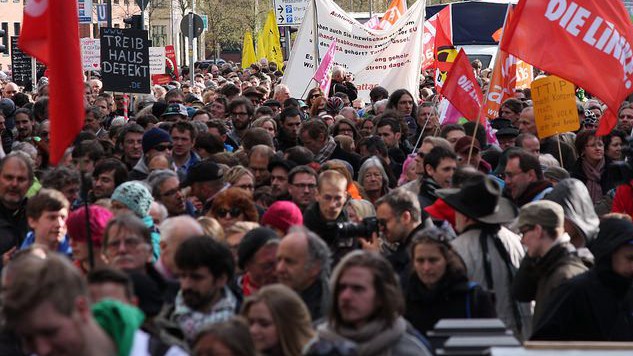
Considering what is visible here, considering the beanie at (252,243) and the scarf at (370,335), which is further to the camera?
the beanie at (252,243)

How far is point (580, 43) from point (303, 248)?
4.74 m

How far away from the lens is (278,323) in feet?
19.1

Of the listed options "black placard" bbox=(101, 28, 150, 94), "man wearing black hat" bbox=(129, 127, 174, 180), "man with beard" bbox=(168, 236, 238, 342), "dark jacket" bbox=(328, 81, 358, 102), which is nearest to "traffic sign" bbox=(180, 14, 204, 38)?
"dark jacket" bbox=(328, 81, 358, 102)

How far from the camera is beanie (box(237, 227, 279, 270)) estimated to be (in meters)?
7.31

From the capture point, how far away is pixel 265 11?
234ft

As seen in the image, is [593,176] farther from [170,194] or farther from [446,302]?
[446,302]

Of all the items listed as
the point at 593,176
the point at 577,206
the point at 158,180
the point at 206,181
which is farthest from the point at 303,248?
the point at 593,176

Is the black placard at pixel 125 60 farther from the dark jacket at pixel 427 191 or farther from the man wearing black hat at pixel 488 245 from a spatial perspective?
the man wearing black hat at pixel 488 245

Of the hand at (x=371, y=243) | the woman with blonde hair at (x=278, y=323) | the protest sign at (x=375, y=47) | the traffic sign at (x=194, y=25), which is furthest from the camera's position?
the traffic sign at (x=194, y=25)

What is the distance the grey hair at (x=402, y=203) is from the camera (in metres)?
8.17

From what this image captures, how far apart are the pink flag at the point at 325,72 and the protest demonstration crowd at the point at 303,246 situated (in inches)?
226

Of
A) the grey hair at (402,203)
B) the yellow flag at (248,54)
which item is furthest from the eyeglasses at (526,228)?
the yellow flag at (248,54)

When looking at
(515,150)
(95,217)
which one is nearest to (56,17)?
(95,217)

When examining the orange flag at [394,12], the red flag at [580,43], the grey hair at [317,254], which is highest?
the red flag at [580,43]
